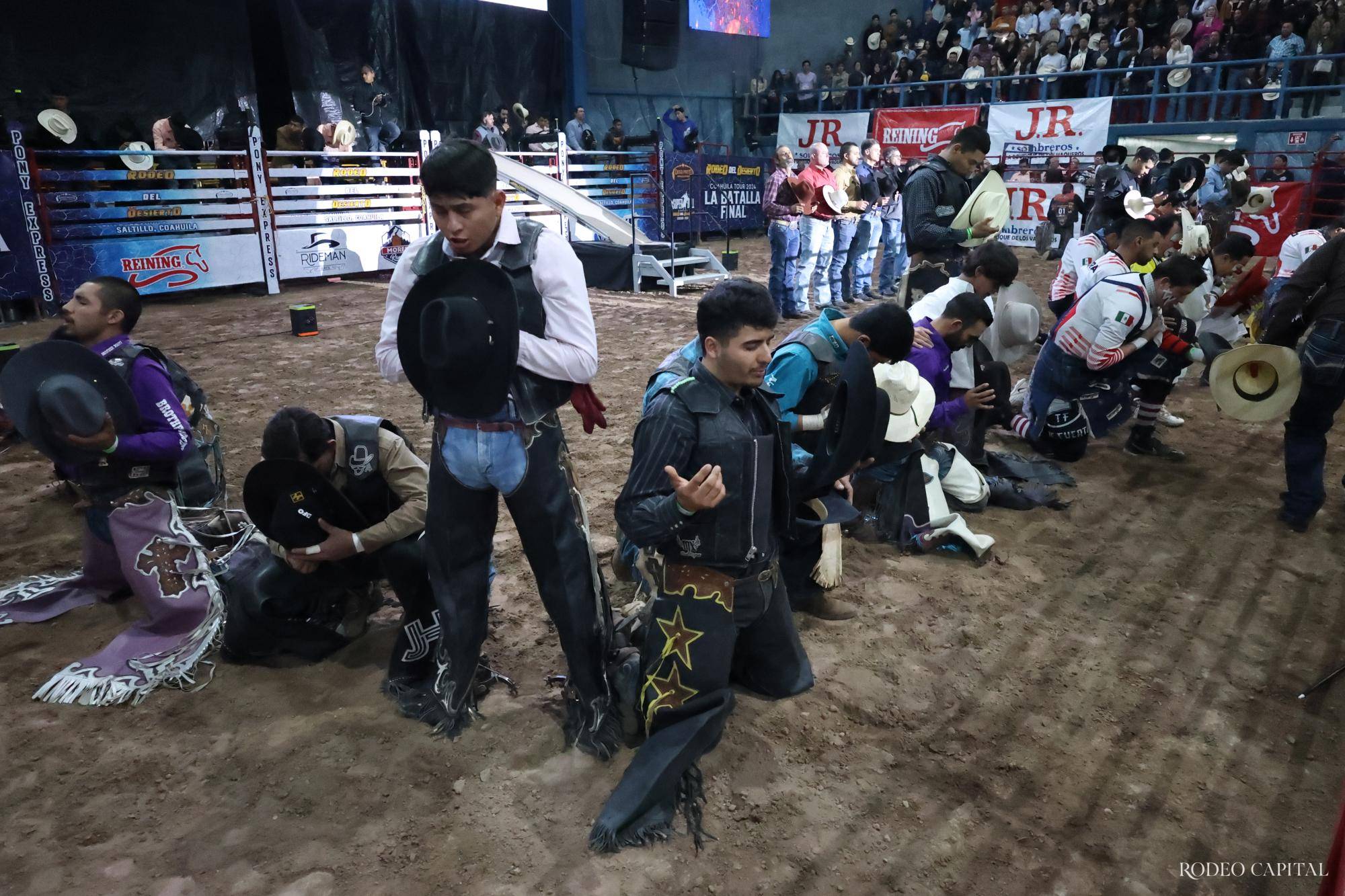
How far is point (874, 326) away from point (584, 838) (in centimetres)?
A: 218

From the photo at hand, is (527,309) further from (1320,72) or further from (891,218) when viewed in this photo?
(1320,72)

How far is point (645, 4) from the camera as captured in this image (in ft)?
60.2

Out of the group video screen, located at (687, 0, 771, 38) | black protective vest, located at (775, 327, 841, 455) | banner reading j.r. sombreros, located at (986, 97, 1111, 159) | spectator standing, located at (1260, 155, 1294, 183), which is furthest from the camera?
video screen, located at (687, 0, 771, 38)

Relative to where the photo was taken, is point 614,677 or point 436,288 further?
point 614,677

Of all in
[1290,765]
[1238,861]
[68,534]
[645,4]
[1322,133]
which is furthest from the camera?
[645,4]

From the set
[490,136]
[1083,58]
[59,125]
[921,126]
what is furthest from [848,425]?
[1083,58]

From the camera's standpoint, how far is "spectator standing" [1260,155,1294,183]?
12438 millimetres

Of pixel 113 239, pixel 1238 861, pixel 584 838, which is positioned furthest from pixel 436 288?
pixel 113 239

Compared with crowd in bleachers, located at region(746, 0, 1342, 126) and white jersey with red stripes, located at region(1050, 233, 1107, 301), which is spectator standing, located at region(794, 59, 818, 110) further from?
white jersey with red stripes, located at region(1050, 233, 1107, 301)

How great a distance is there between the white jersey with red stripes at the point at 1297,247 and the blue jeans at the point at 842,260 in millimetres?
4126

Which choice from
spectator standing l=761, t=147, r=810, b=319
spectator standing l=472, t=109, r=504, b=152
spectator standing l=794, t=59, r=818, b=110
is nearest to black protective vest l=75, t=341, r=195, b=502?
spectator standing l=761, t=147, r=810, b=319

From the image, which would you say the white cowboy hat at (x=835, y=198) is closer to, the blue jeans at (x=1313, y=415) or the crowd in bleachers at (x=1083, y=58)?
the blue jeans at (x=1313, y=415)

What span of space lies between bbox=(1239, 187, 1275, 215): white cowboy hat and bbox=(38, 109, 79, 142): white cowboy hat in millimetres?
13746

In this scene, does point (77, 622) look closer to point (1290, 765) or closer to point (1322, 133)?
point (1290, 765)
